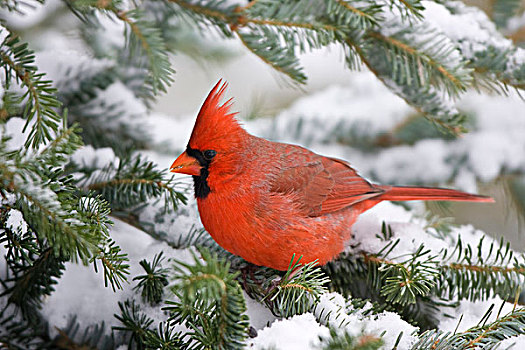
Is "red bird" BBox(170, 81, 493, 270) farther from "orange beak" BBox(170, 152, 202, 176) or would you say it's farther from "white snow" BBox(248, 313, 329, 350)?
"white snow" BBox(248, 313, 329, 350)

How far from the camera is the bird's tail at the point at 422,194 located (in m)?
1.95

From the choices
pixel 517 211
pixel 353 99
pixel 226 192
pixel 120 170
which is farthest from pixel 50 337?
pixel 353 99

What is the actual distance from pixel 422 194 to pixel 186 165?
98cm

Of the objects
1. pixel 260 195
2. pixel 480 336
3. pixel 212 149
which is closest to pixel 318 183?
pixel 260 195

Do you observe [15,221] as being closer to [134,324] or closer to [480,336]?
[134,324]

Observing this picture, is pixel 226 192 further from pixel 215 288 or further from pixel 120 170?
pixel 215 288

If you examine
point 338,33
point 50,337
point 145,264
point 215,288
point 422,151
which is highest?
point 422,151

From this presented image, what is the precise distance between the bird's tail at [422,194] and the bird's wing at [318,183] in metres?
0.06

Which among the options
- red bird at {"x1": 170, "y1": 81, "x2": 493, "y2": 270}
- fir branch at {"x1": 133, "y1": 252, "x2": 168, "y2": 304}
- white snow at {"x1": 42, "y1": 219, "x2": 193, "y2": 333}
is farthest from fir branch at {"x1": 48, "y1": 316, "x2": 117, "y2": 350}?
red bird at {"x1": 170, "y1": 81, "x2": 493, "y2": 270}

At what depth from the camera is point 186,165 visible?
1628 mm

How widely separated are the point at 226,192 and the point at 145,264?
0.42 metres

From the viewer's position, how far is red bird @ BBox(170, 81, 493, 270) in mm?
1557

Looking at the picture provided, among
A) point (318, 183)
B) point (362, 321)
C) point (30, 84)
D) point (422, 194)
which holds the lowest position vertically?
point (362, 321)

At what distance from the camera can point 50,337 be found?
1.32 metres
